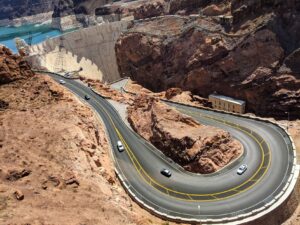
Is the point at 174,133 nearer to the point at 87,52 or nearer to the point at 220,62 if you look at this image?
the point at 220,62

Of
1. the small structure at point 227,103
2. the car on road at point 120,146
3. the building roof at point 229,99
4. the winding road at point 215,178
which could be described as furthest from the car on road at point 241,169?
the building roof at point 229,99

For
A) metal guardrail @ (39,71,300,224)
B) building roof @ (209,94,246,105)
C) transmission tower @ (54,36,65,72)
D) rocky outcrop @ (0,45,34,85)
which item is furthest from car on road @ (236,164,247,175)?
transmission tower @ (54,36,65,72)

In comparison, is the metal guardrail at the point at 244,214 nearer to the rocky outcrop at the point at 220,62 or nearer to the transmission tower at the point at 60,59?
the rocky outcrop at the point at 220,62

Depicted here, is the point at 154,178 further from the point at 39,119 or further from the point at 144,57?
the point at 144,57

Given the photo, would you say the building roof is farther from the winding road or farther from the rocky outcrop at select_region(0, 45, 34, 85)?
the rocky outcrop at select_region(0, 45, 34, 85)

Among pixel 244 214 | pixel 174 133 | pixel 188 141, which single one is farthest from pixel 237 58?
pixel 244 214
